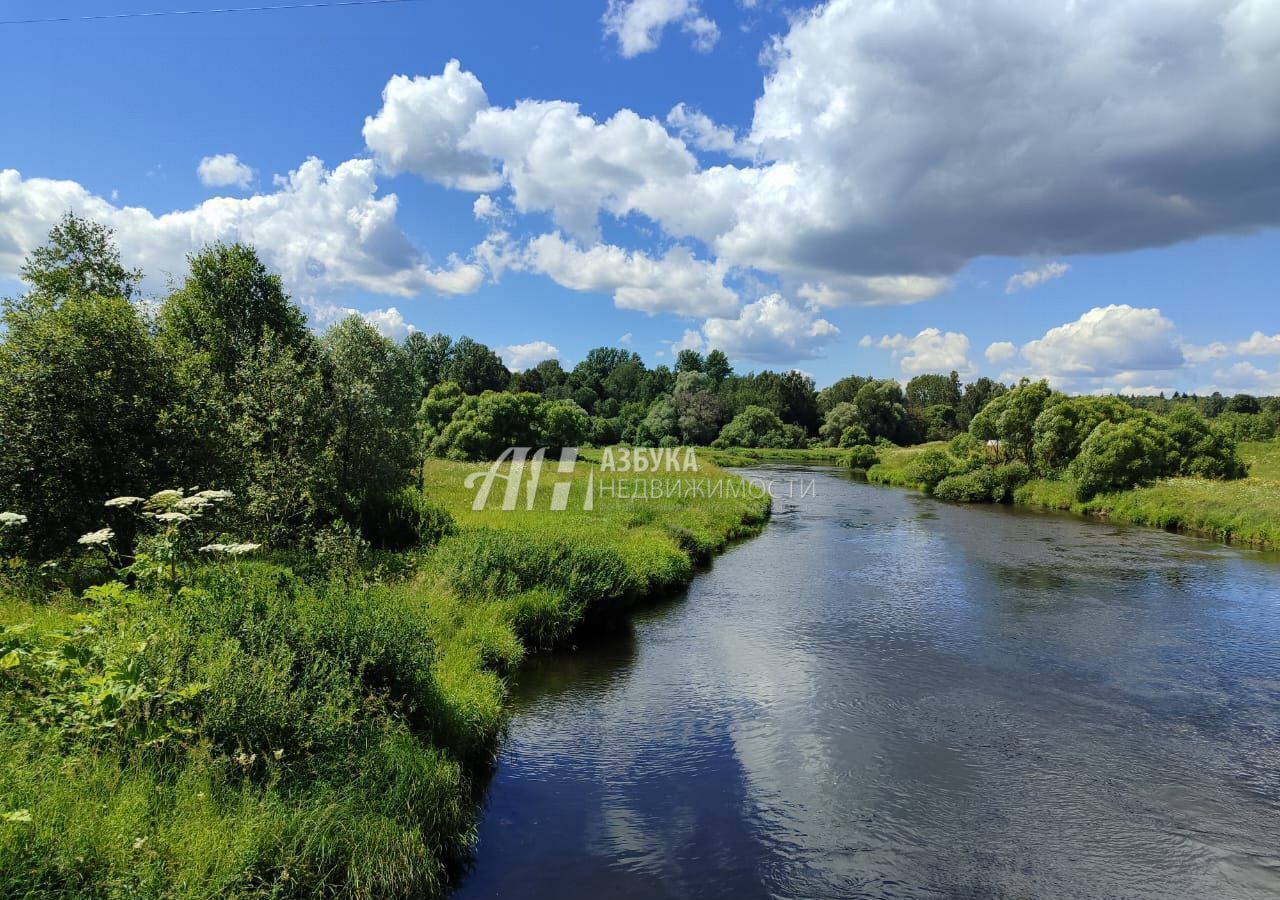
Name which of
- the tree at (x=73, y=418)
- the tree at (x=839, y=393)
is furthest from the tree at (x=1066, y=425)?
the tree at (x=839, y=393)

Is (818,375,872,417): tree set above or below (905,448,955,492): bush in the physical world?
above

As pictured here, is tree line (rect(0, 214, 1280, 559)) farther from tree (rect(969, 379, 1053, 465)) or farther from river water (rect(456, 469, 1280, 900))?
tree (rect(969, 379, 1053, 465))

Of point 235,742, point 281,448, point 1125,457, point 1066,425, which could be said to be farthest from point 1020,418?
point 235,742

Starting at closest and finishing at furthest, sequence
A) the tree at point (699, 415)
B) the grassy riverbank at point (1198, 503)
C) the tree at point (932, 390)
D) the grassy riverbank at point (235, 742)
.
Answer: the grassy riverbank at point (235, 742), the grassy riverbank at point (1198, 503), the tree at point (699, 415), the tree at point (932, 390)

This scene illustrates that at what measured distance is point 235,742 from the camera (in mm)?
A: 6676

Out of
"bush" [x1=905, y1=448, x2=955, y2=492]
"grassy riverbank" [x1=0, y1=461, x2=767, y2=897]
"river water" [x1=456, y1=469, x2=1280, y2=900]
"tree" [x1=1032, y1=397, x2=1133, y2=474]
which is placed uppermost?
"tree" [x1=1032, y1=397, x2=1133, y2=474]

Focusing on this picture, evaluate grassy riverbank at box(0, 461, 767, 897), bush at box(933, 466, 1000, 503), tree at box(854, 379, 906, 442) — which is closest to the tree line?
grassy riverbank at box(0, 461, 767, 897)

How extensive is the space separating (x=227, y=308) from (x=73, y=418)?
910cm

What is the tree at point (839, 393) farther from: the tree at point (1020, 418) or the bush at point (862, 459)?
the tree at point (1020, 418)

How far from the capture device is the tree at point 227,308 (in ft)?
61.6

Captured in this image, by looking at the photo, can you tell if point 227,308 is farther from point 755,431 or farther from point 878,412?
point 878,412

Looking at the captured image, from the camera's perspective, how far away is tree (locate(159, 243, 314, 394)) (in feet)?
61.6

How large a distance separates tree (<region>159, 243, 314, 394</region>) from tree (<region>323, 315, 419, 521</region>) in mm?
1379

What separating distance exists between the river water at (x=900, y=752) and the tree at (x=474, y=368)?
85.3 meters
